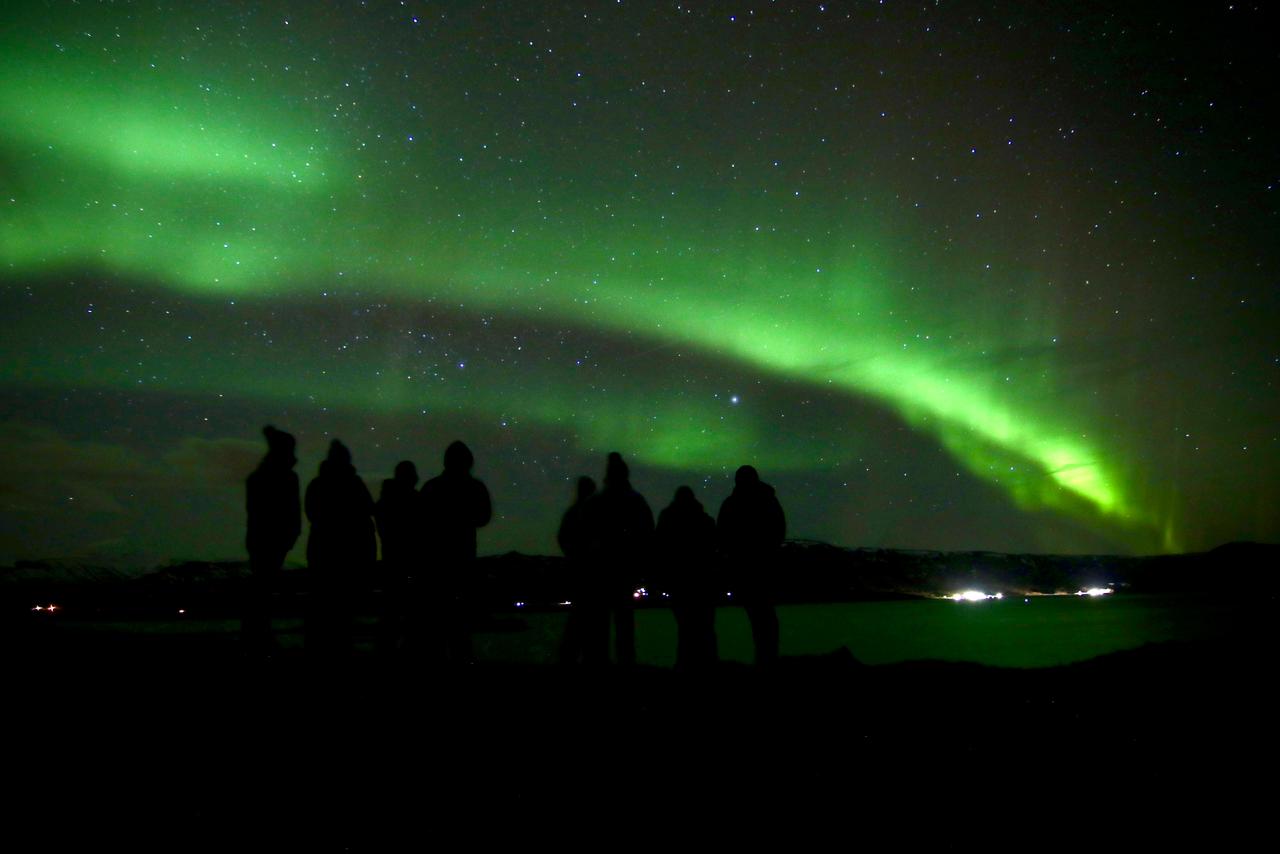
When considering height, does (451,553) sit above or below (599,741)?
above

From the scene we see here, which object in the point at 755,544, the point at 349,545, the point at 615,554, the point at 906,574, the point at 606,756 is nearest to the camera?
the point at 606,756

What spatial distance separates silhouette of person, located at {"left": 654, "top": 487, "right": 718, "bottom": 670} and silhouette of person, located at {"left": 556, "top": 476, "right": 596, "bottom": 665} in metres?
0.91

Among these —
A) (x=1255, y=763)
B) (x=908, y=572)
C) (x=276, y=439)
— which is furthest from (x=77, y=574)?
(x=908, y=572)

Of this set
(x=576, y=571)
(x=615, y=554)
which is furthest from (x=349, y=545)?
(x=615, y=554)

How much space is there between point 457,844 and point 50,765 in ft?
8.12

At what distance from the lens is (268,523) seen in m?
8.07

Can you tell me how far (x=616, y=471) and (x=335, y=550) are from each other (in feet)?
10.1

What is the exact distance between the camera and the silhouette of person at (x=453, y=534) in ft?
26.3

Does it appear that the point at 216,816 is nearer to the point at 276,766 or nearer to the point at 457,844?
the point at 276,766

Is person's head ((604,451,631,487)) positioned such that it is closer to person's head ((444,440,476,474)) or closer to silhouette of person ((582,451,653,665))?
silhouette of person ((582,451,653,665))

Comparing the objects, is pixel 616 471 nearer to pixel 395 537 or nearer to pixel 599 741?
pixel 395 537

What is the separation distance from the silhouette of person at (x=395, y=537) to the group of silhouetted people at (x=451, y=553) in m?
0.04

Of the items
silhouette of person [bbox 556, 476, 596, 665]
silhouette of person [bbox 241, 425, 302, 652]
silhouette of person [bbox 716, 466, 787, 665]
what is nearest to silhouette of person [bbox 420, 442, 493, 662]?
silhouette of person [bbox 556, 476, 596, 665]

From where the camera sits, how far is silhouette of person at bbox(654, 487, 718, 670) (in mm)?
8547
